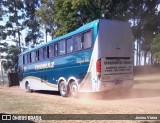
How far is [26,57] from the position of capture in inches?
930

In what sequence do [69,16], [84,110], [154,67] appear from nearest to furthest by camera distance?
[84,110], [69,16], [154,67]

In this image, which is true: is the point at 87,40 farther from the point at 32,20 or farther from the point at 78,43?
the point at 32,20

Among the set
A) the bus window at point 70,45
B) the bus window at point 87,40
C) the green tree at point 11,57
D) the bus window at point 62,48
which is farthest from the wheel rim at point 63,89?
the green tree at point 11,57

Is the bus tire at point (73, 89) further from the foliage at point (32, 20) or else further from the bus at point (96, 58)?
the foliage at point (32, 20)

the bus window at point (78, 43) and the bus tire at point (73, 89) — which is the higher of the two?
the bus window at point (78, 43)

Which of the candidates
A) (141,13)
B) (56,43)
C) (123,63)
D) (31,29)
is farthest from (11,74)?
(123,63)

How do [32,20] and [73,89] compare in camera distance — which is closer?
[73,89]

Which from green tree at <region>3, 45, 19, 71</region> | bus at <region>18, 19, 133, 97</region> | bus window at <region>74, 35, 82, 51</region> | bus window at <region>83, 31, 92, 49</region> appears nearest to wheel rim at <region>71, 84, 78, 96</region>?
bus at <region>18, 19, 133, 97</region>

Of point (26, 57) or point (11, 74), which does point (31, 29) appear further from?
point (26, 57)

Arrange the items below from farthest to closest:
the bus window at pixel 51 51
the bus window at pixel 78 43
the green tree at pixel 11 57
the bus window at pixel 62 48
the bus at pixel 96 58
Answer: the green tree at pixel 11 57 < the bus window at pixel 51 51 < the bus window at pixel 62 48 < the bus window at pixel 78 43 < the bus at pixel 96 58

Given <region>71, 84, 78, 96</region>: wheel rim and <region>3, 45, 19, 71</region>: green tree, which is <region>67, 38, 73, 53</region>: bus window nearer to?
<region>71, 84, 78, 96</region>: wheel rim

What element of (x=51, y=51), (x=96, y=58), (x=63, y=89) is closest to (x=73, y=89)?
(x=63, y=89)

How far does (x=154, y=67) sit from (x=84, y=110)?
113 feet

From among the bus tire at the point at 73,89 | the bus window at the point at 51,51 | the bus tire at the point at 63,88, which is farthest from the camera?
the bus window at the point at 51,51
